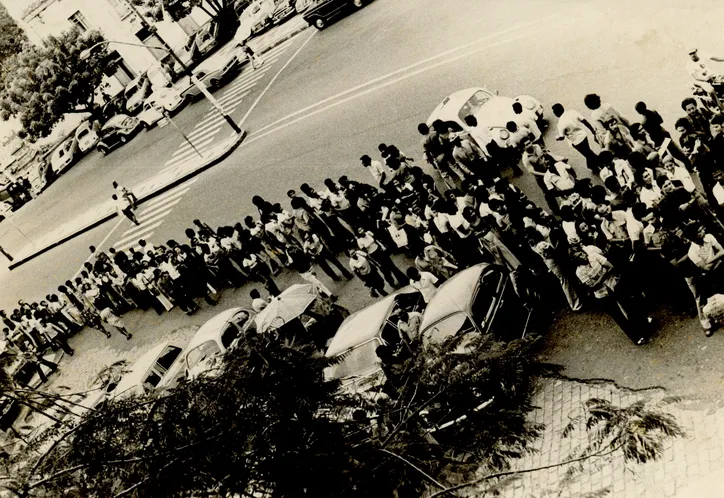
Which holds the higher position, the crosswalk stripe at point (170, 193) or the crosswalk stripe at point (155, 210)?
the crosswalk stripe at point (170, 193)

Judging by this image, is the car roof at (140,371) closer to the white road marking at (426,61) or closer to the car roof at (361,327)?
the car roof at (361,327)

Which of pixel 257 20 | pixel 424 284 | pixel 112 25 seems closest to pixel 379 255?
pixel 424 284

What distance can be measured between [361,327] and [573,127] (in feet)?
17.4

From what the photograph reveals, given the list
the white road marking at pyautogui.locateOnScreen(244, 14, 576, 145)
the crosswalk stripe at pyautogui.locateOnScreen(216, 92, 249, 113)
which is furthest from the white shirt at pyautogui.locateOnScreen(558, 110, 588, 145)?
the crosswalk stripe at pyautogui.locateOnScreen(216, 92, 249, 113)

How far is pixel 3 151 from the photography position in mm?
50594

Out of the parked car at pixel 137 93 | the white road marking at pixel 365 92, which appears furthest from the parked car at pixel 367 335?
the parked car at pixel 137 93

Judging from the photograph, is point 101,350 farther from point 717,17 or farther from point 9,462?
point 717,17

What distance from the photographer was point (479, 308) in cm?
1041

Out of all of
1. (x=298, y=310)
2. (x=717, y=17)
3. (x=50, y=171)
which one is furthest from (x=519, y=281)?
(x=50, y=171)

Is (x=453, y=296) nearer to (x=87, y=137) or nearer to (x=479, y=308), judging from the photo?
(x=479, y=308)

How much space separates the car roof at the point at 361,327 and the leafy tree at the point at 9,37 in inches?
1848

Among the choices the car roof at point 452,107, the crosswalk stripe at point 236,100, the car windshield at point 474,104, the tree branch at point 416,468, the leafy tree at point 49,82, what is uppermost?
the leafy tree at point 49,82

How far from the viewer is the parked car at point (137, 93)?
39.6 metres

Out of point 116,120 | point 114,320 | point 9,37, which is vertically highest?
point 9,37
